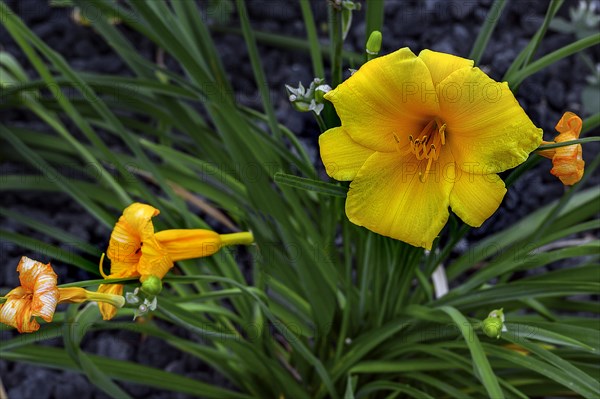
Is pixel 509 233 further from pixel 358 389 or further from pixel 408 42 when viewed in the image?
pixel 408 42

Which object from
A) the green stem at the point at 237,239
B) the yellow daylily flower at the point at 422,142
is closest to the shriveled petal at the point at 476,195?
the yellow daylily flower at the point at 422,142

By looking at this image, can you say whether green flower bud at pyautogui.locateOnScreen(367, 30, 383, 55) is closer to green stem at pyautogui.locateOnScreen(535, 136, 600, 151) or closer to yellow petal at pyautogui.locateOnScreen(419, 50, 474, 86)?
yellow petal at pyautogui.locateOnScreen(419, 50, 474, 86)

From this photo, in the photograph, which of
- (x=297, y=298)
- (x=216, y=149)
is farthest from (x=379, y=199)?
(x=216, y=149)

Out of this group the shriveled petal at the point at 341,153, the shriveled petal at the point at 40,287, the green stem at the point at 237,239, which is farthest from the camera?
the green stem at the point at 237,239

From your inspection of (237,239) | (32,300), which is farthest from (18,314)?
(237,239)

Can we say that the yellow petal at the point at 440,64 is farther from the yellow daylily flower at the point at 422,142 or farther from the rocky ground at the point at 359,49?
the rocky ground at the point at 359,49
